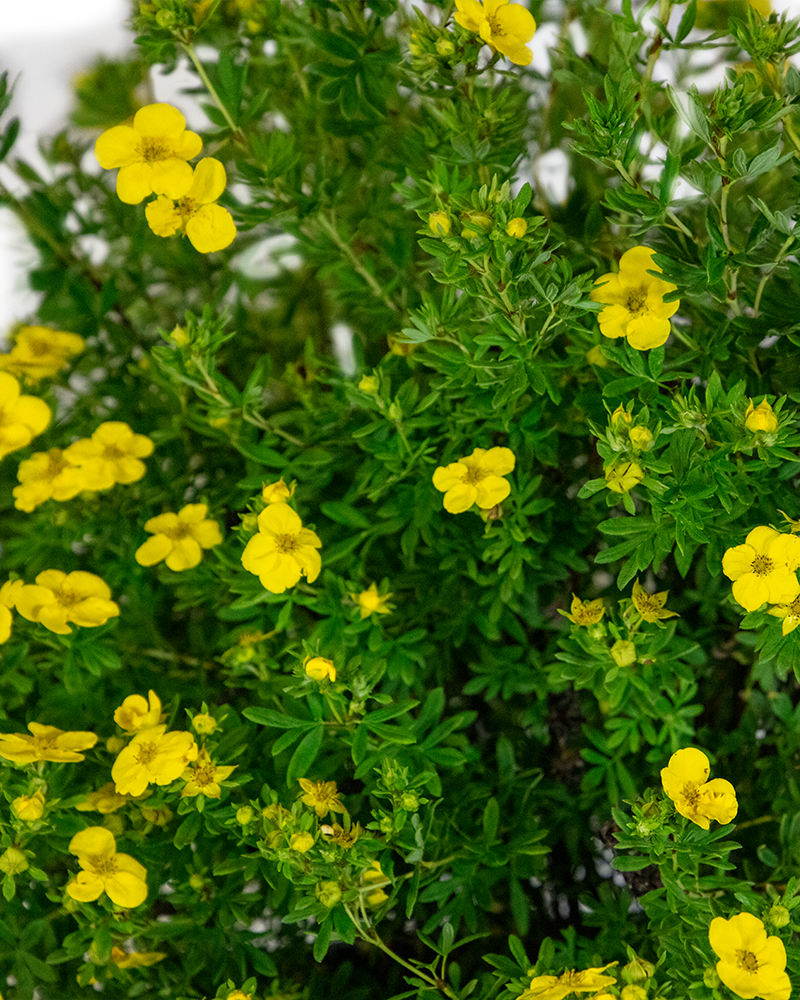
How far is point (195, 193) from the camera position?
1.00 meters

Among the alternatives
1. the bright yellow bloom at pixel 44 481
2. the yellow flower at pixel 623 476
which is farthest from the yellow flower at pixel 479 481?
the bright yellow bloom at pixel 44 481

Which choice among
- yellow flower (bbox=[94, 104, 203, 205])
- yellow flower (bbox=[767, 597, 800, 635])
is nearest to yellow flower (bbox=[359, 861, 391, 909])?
yellow flower (bbox=[767, 597, 800, 635])

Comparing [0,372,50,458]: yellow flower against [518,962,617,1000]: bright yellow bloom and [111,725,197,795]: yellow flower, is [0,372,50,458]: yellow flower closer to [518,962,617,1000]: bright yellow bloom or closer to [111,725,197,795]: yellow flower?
[111,725,197,795]: yellow flower

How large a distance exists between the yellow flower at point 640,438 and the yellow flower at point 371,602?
12.0 inches

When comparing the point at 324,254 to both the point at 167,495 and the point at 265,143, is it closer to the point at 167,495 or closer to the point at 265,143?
the point at 265,143

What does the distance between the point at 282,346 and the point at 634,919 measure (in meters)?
0.93

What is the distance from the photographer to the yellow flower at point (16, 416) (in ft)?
3.65

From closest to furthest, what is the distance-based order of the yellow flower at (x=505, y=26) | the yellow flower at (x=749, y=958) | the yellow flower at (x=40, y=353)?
1. the yellow flower at (x=749, y=958)
2. the yellow flower at (x=505, y=26)
3. the yellow flower at (x=40, y=353)

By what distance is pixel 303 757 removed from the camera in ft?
3.10

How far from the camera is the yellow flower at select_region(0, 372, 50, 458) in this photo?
1.11 meters

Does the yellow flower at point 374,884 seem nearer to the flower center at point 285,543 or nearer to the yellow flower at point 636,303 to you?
the flower center at point 285,543

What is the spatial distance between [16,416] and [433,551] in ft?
1.68

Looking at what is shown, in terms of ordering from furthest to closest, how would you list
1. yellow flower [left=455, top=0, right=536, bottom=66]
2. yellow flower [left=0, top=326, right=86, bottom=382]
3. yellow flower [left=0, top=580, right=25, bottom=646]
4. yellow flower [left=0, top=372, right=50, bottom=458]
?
yellow flower [left=0, top=326, right=86, bottom=382] → yellow flower [left=0, top=372, right=50, bottom=458] → yellow flower [left=0, top=580, right=25, bottom=646] → yellow flower [left=455, top=0, right=536, bottom=66]

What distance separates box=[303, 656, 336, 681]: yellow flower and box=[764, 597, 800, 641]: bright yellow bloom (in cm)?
40
